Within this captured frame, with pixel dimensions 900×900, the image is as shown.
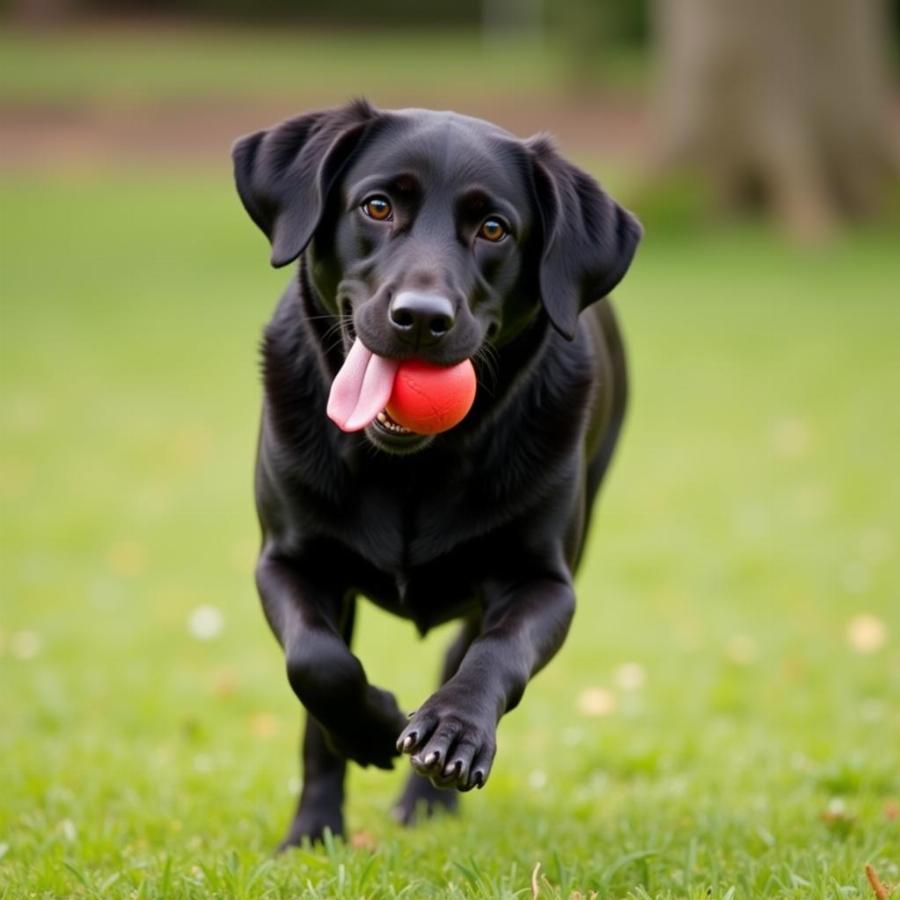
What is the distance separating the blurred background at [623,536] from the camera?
168 inches

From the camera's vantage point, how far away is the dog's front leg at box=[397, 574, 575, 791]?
3178 millimetres

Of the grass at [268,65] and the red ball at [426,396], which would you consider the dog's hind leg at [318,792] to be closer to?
the red ball at [426,396]

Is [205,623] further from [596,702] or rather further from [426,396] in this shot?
[426,396]

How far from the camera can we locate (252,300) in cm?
1617

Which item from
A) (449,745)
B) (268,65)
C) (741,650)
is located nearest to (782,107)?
(741,650)

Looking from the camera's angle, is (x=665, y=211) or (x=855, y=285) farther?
(x=665, y=211)

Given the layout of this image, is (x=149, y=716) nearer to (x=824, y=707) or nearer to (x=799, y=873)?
(x=824, y=707)

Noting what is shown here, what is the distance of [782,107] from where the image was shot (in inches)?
677

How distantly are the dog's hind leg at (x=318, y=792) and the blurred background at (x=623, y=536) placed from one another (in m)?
0.17

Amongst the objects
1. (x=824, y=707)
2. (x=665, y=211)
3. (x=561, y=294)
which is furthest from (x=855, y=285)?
(x=561, y=294)

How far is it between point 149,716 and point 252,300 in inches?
418

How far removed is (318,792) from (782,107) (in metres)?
14.4

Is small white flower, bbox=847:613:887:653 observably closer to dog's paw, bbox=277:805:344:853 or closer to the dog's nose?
dog's paw, bbox=277:805:344:853

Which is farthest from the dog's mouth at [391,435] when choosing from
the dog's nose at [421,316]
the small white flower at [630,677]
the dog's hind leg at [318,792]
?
the small white flower at [630,677]
